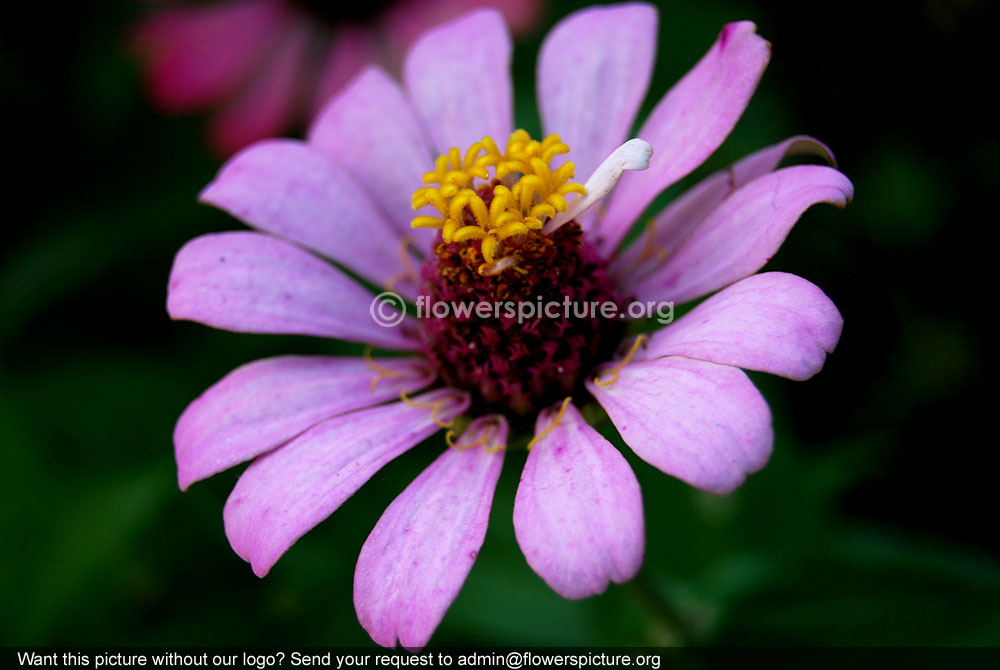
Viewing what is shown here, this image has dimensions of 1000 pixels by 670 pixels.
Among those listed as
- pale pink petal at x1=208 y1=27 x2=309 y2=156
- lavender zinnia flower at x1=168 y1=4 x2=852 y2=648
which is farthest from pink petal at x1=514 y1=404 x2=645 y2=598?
pale pink petal at x1=208 y1=27 x2=309 y2=156

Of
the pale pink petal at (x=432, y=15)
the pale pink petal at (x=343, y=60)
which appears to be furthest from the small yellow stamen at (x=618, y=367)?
the pale pink petal at (x=343, y=60)

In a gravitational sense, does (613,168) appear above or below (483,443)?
above

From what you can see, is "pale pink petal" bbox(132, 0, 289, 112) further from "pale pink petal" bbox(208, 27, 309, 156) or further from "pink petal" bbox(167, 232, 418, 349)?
"pink petal" bbox(167, 232, 418, 349)

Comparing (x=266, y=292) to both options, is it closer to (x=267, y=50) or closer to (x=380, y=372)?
(x=380, y=372)

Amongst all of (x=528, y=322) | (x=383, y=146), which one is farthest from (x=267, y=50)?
(x=528, y=322)

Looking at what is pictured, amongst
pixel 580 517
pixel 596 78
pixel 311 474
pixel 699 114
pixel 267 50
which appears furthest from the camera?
pixel 267 50

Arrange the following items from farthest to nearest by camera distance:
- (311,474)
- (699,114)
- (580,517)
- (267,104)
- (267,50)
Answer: (267,50)
(267,104)
(699,114)
(311,474)
(580,517)

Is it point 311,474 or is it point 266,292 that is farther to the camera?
point 266,292

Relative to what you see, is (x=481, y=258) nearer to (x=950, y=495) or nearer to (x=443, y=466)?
(x=443, y=466)
